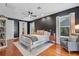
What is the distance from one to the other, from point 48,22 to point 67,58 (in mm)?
957

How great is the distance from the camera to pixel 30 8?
2824 millimetres

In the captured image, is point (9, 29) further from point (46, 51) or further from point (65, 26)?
point (65, 26)

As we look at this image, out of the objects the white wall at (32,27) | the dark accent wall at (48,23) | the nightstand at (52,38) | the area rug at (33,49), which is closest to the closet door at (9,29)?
the area rug at (33,49)

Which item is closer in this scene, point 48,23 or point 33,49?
point 33,49

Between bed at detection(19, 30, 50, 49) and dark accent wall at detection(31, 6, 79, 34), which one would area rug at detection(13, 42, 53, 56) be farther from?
dark accent wall at detection(31, 6, 79, 34)

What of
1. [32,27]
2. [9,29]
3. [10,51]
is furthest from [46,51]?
[9,29]

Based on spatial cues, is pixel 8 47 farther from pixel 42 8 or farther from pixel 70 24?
pixel 70 24

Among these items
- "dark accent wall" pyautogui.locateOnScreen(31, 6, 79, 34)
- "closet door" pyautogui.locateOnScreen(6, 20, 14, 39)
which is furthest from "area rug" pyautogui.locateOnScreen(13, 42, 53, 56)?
"dark accent wall" pyautogui.locateOnScreen(31, 6, 79, 34)

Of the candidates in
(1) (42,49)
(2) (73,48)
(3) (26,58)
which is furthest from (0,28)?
(2) (73,48)

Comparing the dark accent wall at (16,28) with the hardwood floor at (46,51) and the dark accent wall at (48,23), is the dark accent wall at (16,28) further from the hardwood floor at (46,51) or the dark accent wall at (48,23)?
the dark accent wall at (48,23)

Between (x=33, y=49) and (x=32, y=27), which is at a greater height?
(x=32, y=27)

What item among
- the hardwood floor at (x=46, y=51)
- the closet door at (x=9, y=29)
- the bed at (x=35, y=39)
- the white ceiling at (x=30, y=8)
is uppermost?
the white ceiling at (x=30, y=8)

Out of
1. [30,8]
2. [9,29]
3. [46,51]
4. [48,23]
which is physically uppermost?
[30,8]

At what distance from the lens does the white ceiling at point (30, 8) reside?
276 cm
